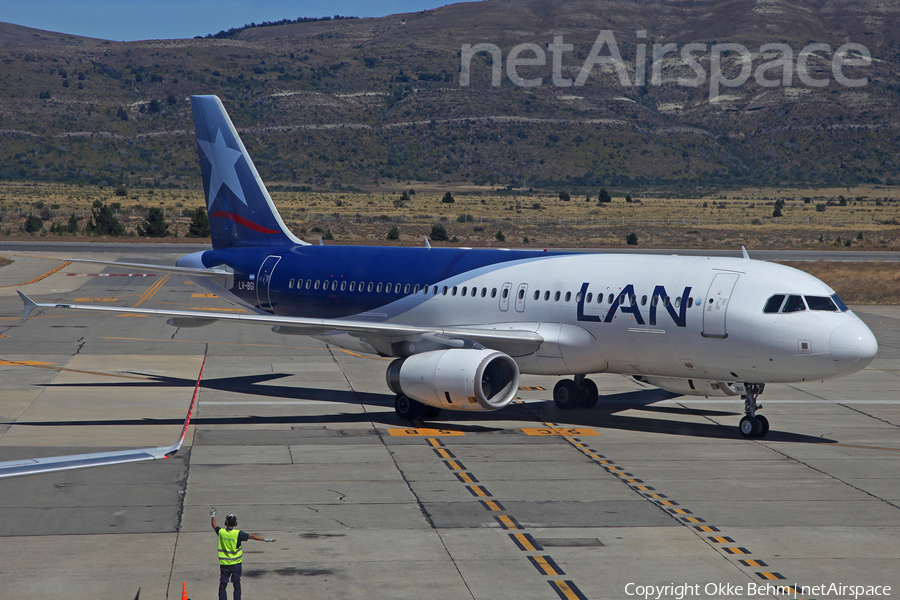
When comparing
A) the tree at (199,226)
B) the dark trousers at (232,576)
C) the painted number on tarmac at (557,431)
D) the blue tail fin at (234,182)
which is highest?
the blue tail fin at (234,182)

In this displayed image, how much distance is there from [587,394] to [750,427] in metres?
5.07

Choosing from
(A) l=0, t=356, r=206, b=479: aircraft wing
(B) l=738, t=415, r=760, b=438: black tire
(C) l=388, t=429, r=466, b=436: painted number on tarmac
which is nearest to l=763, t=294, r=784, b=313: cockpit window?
(B) l=738, t=415, r=760, b=438: black tire

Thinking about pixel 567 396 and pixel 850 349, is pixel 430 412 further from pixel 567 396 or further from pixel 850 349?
pixel 850 349

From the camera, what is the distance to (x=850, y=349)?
21422mm

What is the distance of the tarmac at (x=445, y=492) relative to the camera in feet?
45.2

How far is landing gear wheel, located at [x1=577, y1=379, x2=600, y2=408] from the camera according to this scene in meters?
27.0

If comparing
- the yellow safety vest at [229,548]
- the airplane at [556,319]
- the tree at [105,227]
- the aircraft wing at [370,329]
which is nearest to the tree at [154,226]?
the tree at [105,227]

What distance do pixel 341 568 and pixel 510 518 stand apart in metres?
3.73

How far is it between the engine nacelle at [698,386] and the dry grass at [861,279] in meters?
37.2

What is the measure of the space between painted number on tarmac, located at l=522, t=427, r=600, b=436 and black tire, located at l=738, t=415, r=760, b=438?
3.65 m

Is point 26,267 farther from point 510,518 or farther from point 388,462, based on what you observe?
point 510,518

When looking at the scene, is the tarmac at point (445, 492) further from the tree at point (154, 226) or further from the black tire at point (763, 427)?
the tree at point (154, 226)

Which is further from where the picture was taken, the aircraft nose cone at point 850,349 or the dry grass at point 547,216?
the dry grass at point 547,216

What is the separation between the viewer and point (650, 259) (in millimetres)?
25578
